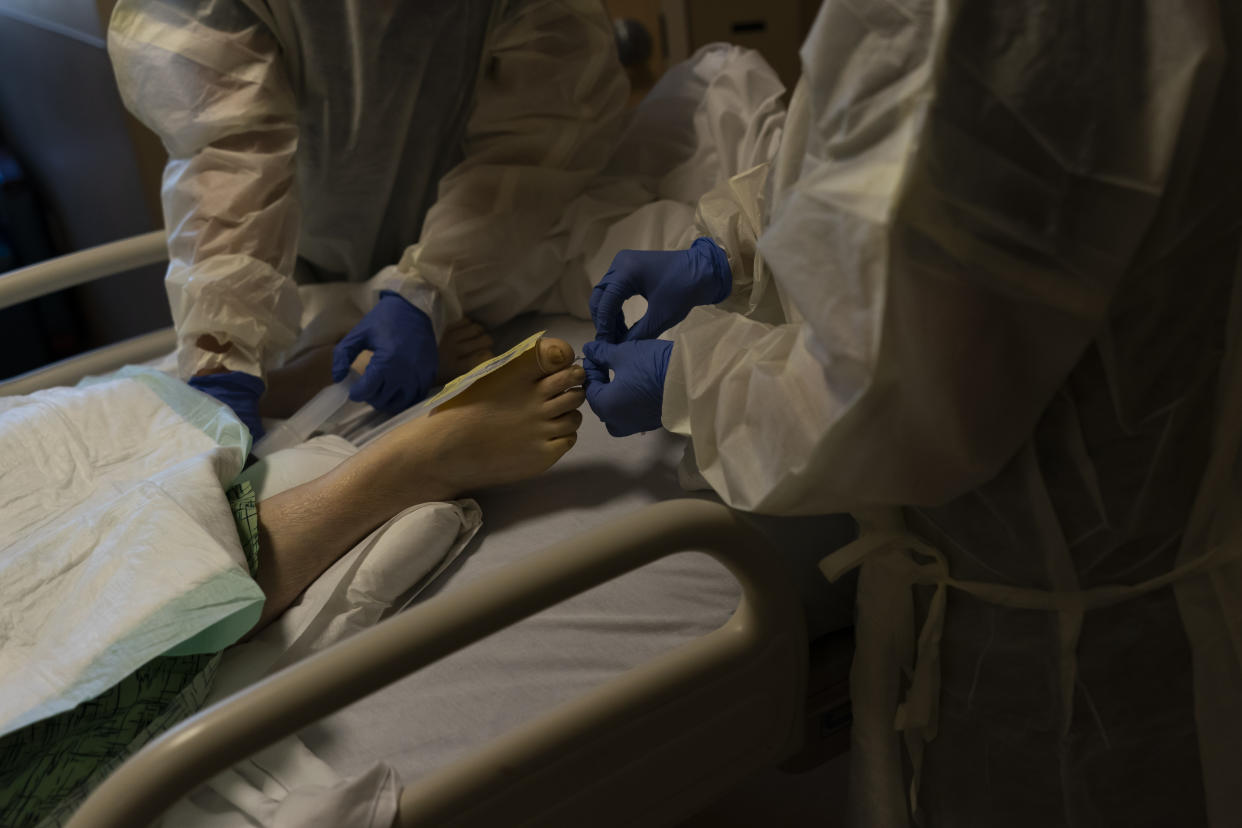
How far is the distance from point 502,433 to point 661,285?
0.86ft

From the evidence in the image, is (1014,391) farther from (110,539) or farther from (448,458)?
(110,539)

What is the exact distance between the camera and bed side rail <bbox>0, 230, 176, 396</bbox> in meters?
1.58

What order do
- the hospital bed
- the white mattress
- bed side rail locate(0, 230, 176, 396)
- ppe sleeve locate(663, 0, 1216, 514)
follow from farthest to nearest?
bed side rail locate(0, 230, 176, 396) < the white mattress < the hospital bed < ppe sleeve locate(663, 0, 1216, 514)

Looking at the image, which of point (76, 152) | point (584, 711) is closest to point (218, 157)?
point (584, 711)

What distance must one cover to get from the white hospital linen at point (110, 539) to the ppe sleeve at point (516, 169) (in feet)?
1.40

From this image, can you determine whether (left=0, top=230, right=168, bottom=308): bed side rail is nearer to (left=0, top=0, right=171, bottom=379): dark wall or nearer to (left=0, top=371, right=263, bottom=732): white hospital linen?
(left=0, top=371, right=263, bottom=732): white hospital linen

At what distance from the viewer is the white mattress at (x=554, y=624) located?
40.4 inches

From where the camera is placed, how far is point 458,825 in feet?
3.10

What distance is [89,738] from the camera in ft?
3.25

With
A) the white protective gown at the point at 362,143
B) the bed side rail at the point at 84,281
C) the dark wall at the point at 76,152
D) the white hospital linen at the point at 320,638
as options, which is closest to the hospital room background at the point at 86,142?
the dark wall at the point at 76,152

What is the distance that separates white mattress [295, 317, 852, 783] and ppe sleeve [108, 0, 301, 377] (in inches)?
18.1

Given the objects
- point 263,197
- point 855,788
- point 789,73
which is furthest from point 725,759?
point 789,73

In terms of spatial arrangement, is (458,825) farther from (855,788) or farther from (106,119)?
(106,119)

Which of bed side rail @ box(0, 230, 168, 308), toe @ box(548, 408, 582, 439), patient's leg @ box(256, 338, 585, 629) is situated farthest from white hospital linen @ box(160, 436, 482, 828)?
bed side rail @ box(0, 230, 168, 308)
